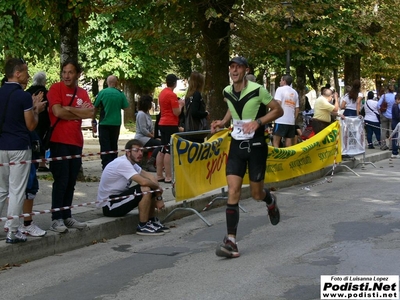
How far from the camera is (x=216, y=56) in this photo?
15.6m

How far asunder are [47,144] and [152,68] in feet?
98.0

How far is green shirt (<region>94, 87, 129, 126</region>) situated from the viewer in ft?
45.1

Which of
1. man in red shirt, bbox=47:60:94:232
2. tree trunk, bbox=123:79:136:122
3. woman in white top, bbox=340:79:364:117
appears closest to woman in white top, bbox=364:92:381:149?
woman in white top, bbox=340:79:364:117

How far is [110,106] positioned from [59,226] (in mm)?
4996

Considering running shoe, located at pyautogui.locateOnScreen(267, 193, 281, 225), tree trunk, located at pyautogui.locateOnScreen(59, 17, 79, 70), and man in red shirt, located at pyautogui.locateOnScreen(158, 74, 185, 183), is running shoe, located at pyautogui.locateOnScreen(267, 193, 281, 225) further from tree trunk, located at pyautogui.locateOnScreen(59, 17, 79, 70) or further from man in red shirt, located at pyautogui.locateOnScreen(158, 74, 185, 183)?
tree trunk, located at pyautogui.locateOnScreen(59, 17, 79, 70)

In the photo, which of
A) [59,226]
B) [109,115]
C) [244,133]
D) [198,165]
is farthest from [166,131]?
[244,133]

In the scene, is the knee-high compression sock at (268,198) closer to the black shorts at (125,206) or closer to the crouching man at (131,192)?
the crouching man at (131,192)

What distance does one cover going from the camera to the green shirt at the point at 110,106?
13.8m

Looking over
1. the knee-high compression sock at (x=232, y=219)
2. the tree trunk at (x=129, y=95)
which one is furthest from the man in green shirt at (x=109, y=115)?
the tree trunk at (x=129, y=95)

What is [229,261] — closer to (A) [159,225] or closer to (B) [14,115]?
(A) [159,225]

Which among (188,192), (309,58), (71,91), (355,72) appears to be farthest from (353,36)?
(71,91)

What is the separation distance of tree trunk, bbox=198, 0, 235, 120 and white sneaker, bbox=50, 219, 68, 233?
6.92 m

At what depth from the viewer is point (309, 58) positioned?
25.8 metres

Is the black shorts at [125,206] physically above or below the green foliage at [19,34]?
below
